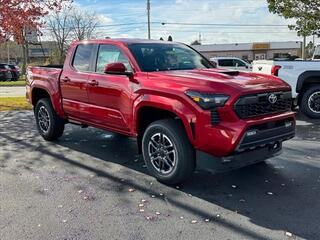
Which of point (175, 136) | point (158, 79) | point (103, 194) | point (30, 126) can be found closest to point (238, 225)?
point (175, 136)

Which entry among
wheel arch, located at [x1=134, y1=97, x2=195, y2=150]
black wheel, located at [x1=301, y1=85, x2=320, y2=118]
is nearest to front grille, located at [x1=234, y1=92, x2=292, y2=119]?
wheel arch, located at [x1=134, y1=97, x2=195, y2=150]

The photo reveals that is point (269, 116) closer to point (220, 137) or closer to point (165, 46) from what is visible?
point (220, 137)

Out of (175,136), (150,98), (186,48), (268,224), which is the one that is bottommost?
(268,224)

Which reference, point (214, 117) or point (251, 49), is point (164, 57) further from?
point (251, 49)

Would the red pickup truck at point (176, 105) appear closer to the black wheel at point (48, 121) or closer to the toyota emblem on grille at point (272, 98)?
the toyota emblem on grille at point (272, 98)

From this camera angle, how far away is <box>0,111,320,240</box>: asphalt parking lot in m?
3.93

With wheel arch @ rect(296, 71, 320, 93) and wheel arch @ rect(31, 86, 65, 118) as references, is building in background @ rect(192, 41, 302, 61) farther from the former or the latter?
wheel arch @ rect(31, 86, 65, 118)

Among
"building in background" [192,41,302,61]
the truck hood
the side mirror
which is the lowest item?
the truck hood

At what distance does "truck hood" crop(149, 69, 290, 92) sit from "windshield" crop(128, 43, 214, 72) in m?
0.32

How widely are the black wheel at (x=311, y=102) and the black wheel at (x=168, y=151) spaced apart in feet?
20.2

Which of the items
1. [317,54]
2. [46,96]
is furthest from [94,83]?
[317,54]

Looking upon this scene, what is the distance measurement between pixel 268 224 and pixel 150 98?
2115 mm

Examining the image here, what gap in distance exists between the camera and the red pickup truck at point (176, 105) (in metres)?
4.65

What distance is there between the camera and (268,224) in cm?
403
